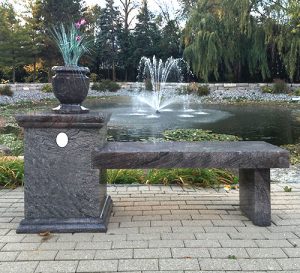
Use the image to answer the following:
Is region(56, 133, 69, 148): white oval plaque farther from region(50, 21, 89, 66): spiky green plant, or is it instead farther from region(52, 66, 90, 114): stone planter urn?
region(50, 21, 89, 66): spiky green plant

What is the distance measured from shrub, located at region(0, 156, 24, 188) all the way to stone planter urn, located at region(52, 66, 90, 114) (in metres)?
1.78

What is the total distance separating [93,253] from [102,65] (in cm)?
3111

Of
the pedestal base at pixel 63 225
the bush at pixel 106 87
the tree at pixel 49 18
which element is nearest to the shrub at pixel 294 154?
the pedestal base at pixel 63 225

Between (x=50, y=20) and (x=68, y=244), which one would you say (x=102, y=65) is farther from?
(x=68, y=244)

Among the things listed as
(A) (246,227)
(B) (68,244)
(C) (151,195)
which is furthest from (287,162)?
(B) (68,244)

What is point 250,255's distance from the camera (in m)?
2.71

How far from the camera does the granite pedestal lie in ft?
10.4

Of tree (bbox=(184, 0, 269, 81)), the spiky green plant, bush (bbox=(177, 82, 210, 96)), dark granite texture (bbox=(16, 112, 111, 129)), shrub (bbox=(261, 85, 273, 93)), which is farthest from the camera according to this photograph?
bush (bbox=(177, 82, 210, 96))

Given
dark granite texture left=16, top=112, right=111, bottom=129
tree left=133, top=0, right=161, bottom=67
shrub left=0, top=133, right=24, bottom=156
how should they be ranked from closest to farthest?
dark granite texture left=16, top=112, right=111, bottom=129
shrub left=0, top=133, right=24, bottom=156
tree left=133, top=0, right=161, bottom=67

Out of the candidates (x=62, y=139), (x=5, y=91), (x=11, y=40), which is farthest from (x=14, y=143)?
(x=11, y=40)

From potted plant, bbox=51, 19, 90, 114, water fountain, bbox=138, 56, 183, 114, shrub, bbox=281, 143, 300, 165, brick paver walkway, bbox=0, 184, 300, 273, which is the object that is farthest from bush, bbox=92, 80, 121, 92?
potted plant, bbox=51, 19, 90, 114

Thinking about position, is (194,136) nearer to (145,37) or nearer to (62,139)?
(62,139)

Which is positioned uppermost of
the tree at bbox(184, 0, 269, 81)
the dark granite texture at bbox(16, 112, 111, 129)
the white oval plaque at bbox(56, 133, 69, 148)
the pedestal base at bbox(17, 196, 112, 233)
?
the tree at bbox(184, 0, 269, 81)

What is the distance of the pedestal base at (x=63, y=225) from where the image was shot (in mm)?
3174
